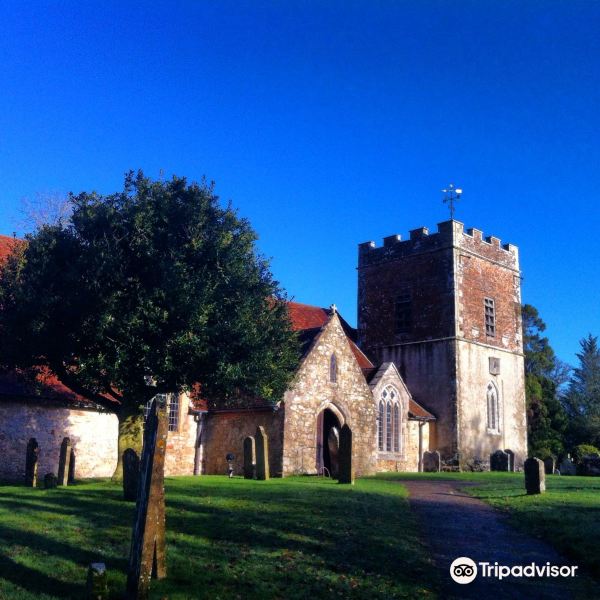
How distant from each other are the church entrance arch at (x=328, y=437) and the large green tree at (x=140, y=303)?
4531 mm

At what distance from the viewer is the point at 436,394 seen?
37.7 metres

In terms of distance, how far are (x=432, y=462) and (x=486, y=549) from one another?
24.5 m

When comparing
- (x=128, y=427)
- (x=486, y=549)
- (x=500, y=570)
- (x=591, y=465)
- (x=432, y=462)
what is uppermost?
(x=128, y=427)

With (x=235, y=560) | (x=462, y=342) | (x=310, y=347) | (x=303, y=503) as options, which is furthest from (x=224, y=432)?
(x=235, y=560)

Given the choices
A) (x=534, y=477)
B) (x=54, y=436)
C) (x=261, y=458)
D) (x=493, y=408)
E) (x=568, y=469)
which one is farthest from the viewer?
(x=493, y=408)

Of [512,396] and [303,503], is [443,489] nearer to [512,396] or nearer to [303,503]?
[303,503]

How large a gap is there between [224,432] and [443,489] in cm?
1056

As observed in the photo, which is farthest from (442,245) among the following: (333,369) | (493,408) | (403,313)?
(333,369)

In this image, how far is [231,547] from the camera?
10.6 meters

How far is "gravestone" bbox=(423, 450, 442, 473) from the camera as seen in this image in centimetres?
3466

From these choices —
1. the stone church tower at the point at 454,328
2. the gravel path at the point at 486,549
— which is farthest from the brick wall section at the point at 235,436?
the stone church tower at the point at 454,328

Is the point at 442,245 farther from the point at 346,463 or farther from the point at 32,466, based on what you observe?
the point at 32,466

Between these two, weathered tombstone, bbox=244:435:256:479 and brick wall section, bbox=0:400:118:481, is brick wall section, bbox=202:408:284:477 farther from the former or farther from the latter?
brick wall section, bbox=0:400:118:481

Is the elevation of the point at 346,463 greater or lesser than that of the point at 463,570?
greater
